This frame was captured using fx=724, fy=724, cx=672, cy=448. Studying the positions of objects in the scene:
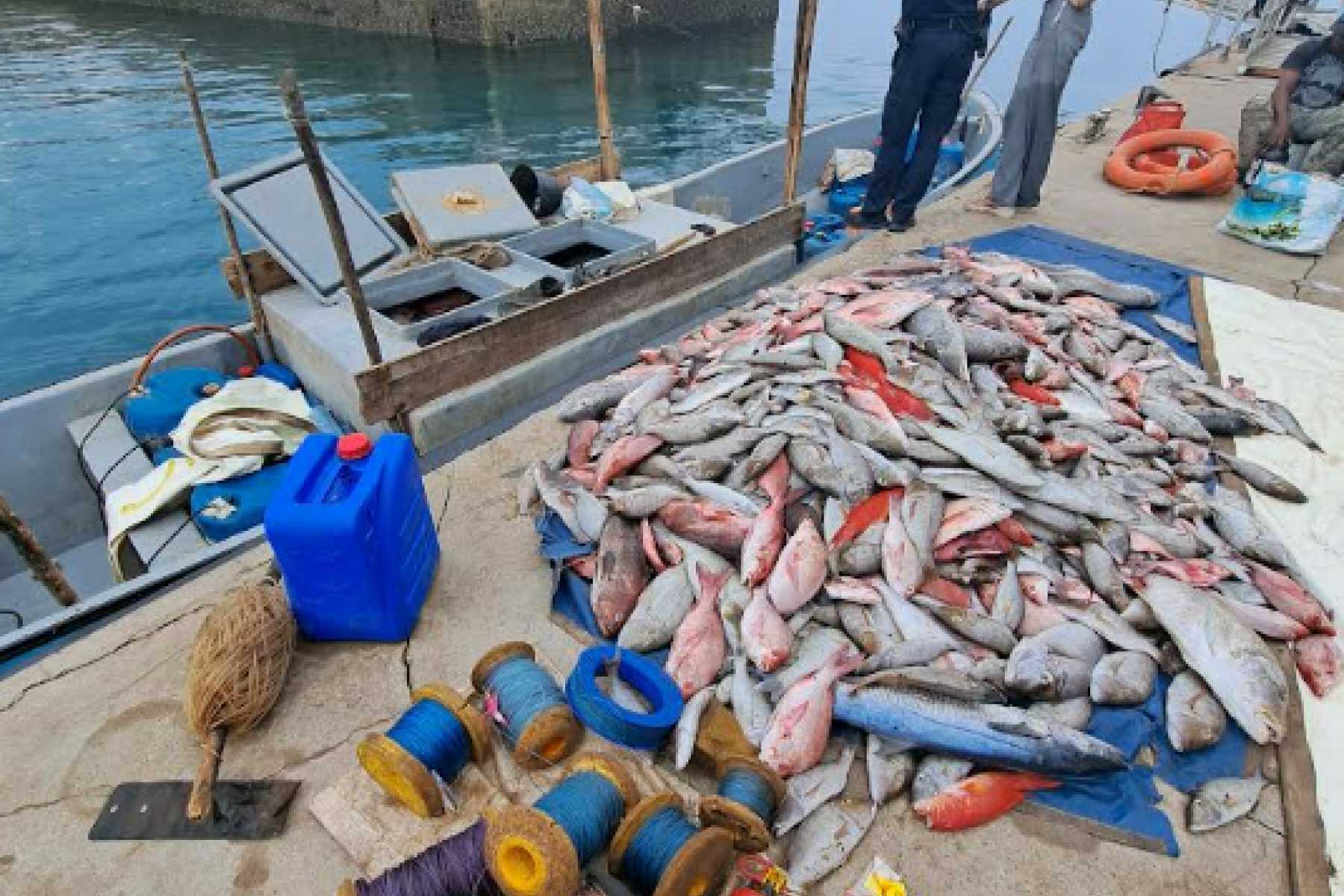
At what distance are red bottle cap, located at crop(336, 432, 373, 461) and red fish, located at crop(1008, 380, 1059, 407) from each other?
3.86 m

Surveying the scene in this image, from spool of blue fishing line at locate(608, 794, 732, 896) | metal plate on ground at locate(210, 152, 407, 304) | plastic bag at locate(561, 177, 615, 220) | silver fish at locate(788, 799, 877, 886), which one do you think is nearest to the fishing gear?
spool of blue fishing line at locate(608, 794, 732, 896)

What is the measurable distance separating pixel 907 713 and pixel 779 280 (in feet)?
18.1

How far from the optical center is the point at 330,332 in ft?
17.6

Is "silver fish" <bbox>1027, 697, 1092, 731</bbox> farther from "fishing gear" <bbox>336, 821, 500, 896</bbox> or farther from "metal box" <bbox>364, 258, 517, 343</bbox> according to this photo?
"metal box" <bbox>364, 258, 517, 343</bbox>

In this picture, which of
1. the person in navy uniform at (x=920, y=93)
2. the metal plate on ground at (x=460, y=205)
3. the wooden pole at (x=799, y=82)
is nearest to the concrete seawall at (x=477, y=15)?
the person in navy uniform at (x=920, y=93)

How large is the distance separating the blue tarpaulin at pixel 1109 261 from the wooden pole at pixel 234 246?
6.09 m

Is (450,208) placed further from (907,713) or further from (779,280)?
(907,713)

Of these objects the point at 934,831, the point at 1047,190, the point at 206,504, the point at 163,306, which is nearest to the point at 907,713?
the point at 934,831

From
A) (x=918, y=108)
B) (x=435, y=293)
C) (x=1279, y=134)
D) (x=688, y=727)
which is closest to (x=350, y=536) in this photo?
(x=688, y=727)

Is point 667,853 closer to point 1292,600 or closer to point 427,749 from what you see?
point 427,749

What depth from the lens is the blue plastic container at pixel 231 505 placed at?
4.35m

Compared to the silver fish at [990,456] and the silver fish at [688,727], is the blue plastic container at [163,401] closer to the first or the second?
the silver fish at [688,727]

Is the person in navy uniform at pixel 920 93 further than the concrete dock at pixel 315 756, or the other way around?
the person in navy uniform at pixel 920 93

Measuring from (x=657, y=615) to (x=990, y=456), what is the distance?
193 cm
